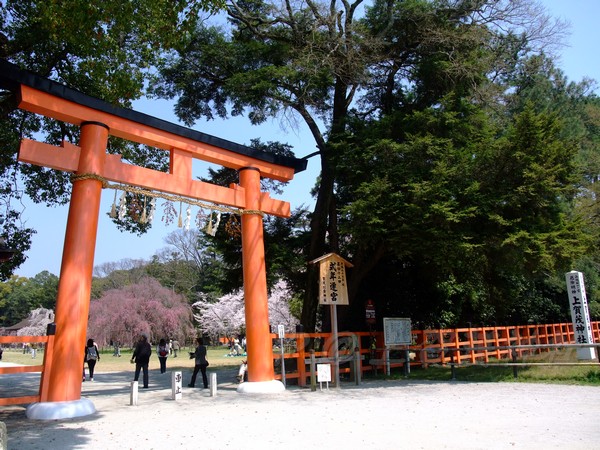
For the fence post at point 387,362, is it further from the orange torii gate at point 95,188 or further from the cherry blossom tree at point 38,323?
the cherry blossom tree at point 38,323

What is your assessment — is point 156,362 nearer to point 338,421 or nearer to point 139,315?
point 139,315

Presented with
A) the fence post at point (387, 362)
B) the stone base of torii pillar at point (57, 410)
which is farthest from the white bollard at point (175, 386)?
the fence post at point (387, 362)

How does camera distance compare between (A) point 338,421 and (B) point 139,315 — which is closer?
(A) point 338,421

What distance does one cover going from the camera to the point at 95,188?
9133 millimetres

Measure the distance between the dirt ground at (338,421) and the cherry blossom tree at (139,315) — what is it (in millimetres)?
27903

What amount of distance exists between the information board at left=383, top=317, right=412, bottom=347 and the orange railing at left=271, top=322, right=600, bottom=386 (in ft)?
0.85

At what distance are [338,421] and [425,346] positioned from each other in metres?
9.70

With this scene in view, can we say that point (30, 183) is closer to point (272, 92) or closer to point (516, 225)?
point (272, 92)

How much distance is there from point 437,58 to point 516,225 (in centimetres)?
582

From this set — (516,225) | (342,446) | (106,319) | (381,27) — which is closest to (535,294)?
(516,225)

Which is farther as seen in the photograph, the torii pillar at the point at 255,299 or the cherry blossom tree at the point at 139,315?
the cherry blossom tree at the point at 139,315

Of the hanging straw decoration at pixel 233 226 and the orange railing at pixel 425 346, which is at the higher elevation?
the hanging straw decoration at pixel 233 226

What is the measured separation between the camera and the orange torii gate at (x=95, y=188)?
8258mm

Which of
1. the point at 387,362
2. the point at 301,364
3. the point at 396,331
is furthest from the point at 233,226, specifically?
the point at 387,362
